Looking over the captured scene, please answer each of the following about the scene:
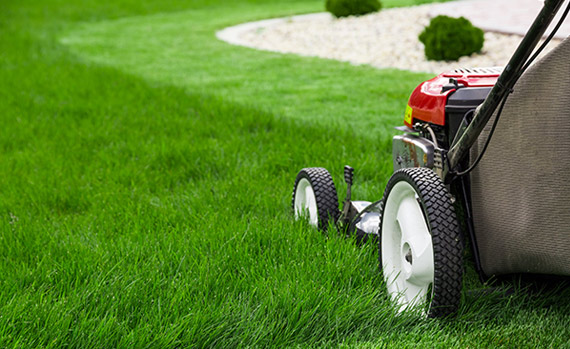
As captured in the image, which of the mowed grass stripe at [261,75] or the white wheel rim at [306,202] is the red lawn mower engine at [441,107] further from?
the mowed grass stripe at [261,75]

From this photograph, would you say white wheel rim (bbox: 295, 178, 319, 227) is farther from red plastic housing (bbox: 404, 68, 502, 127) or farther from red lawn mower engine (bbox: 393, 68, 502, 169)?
red plastic housing (bbox: 404, 68, 502, 127)

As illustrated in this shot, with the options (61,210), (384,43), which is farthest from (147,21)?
(61,210)

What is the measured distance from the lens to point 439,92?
2.23 meters

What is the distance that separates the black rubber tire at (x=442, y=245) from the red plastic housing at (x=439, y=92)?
40 cm

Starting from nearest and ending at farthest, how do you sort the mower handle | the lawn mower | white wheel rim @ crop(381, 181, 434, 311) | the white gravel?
1. the mower handle
2. the lawn mower
3. white wheel rim @ crop(381, 181, 434, 311)
4. the white gravel

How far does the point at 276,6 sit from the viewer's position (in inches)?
771

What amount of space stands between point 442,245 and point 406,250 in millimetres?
270

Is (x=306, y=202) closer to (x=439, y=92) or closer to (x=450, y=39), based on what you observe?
(x=439, y=92)

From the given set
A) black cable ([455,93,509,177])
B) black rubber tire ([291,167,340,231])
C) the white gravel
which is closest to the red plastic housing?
black cable ([455,93,509,177])

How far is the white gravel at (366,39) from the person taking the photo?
845 centimetres

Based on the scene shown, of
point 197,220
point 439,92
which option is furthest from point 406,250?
point 197,220

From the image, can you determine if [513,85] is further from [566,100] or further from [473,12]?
[473,12]

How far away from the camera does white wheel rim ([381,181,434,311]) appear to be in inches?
75.4

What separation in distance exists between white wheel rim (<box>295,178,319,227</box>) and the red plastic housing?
1.91ft
